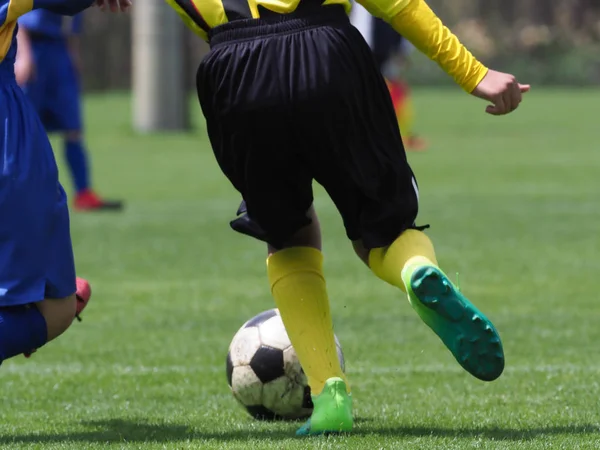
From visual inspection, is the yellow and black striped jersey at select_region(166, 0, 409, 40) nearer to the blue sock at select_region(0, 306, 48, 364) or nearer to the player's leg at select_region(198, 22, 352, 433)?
the player's leg at select_region(198, 22, 352, 433)

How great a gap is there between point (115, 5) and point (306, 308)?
113 cm

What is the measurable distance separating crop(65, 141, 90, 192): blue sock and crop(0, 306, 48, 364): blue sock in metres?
7.88

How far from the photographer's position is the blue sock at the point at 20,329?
162 inches

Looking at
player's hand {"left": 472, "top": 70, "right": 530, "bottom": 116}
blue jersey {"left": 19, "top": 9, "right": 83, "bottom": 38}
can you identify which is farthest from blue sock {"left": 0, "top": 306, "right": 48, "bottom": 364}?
blue jersey {"left": 19, "top": 9, "right": 83, "bottom": 38}

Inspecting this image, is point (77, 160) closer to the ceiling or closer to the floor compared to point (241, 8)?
closer to the floor

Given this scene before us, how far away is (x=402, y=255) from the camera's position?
4059mm

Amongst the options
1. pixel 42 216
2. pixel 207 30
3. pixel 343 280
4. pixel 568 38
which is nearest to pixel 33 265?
pixel 42 216

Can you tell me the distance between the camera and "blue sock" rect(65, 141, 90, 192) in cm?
1198

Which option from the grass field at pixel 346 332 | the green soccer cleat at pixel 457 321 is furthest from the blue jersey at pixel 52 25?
the green soccer cleat at pixel 457 321

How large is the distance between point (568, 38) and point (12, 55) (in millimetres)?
45064

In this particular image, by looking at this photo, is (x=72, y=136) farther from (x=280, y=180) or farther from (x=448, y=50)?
(x=448, y=50)

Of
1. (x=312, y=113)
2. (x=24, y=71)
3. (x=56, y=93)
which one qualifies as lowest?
(x=56, y=93)

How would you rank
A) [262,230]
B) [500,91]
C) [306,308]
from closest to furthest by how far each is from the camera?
[500,91] < [262,230] < [306,308]

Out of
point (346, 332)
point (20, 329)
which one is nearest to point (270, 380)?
point (20, 329)
